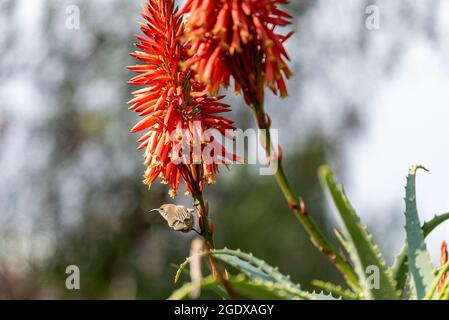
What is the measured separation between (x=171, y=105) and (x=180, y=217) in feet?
0.85

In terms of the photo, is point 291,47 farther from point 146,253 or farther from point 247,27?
point 247,27

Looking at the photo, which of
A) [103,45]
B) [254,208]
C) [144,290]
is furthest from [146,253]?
[103,45]

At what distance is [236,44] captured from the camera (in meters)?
1.32

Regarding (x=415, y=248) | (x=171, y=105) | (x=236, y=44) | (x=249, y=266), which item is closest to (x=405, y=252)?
(x=415, y=248)

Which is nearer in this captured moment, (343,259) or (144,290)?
(343,259)

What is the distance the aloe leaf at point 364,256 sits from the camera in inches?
45.6

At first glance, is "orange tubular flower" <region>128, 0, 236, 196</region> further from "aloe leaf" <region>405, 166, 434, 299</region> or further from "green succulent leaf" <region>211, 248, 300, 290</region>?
"aloe leaf" <region>405, 166, 434, 299</region>

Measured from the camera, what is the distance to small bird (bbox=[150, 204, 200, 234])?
1672 millimetres

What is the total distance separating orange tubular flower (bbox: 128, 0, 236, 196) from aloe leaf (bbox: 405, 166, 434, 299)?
0.53 meters

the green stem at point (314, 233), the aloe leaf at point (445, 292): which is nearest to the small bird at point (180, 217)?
the green stem at point (314, 233)

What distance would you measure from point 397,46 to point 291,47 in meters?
1.37

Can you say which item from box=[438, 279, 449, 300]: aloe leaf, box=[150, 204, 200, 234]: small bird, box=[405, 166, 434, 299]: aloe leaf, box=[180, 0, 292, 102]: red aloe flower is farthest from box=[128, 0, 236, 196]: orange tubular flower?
box=[438, 279, 449, 300]: aloe leaf

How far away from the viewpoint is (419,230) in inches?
51.8
